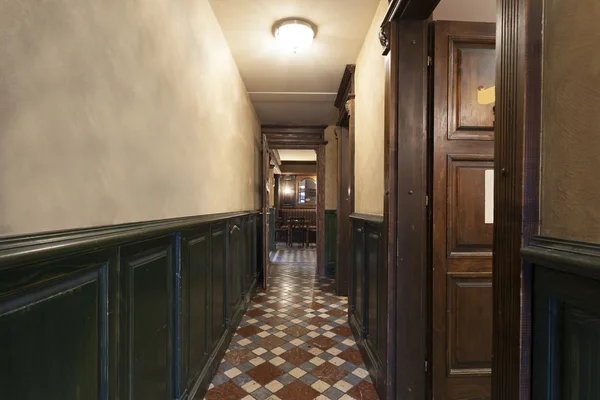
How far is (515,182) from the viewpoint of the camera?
31.3 inches

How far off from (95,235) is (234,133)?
2.41 m

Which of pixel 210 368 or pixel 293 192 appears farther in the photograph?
pixel 293 192

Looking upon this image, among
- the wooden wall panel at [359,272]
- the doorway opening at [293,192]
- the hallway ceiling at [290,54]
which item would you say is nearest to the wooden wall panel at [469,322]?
the wooden wall panel at [359,272]

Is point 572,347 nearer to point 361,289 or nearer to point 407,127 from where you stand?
point 407,127

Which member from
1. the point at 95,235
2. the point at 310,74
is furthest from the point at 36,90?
the point at 310,74

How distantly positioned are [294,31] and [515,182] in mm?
2203

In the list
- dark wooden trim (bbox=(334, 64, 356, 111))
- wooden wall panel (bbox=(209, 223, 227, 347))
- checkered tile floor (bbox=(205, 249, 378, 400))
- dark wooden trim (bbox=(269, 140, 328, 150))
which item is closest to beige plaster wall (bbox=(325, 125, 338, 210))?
dark wooden trim (bbox=(269, 140, 328, 150))

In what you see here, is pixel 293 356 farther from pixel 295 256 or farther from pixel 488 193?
pixel 295 256

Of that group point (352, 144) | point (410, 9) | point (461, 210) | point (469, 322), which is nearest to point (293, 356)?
point (469, 322)

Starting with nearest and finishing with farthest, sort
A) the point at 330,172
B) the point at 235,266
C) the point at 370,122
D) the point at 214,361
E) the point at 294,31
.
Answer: the point at 214,361 < the point at 294,31 < the point at 370,122 < the point at 235,266 < the point at 330,172

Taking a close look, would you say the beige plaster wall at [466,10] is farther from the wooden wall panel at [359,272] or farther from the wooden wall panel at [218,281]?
the wooden wall panel at [218,281]

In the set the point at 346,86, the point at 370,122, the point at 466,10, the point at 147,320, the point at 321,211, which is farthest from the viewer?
the point at 321,211

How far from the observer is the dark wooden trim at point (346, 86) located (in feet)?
10.7

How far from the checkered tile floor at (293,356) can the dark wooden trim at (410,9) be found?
2483 mm
